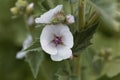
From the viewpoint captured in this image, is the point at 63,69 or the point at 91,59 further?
the point at 91,59

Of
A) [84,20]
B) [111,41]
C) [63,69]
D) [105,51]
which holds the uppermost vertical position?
[84,20]

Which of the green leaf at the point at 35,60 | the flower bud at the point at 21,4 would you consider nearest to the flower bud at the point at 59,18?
the green leaf at the point at 35,60

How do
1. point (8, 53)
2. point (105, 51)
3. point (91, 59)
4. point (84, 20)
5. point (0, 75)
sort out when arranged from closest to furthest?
point (84, 20)
point (91, 59)
point (105, 51)
point (0, 75)
point (8, 53)

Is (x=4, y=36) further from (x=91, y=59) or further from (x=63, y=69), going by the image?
(x=63, y=69)

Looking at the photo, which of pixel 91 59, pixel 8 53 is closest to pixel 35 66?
pixel 91 59

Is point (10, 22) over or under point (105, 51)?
under

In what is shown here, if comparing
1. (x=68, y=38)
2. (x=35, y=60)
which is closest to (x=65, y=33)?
(x=68, y=38)

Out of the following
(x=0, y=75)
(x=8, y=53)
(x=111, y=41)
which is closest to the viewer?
(x=0, y=75)

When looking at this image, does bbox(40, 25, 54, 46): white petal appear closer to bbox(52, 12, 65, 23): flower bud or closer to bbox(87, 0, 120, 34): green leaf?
bbox(52, 12, 65, 23): flower bud
